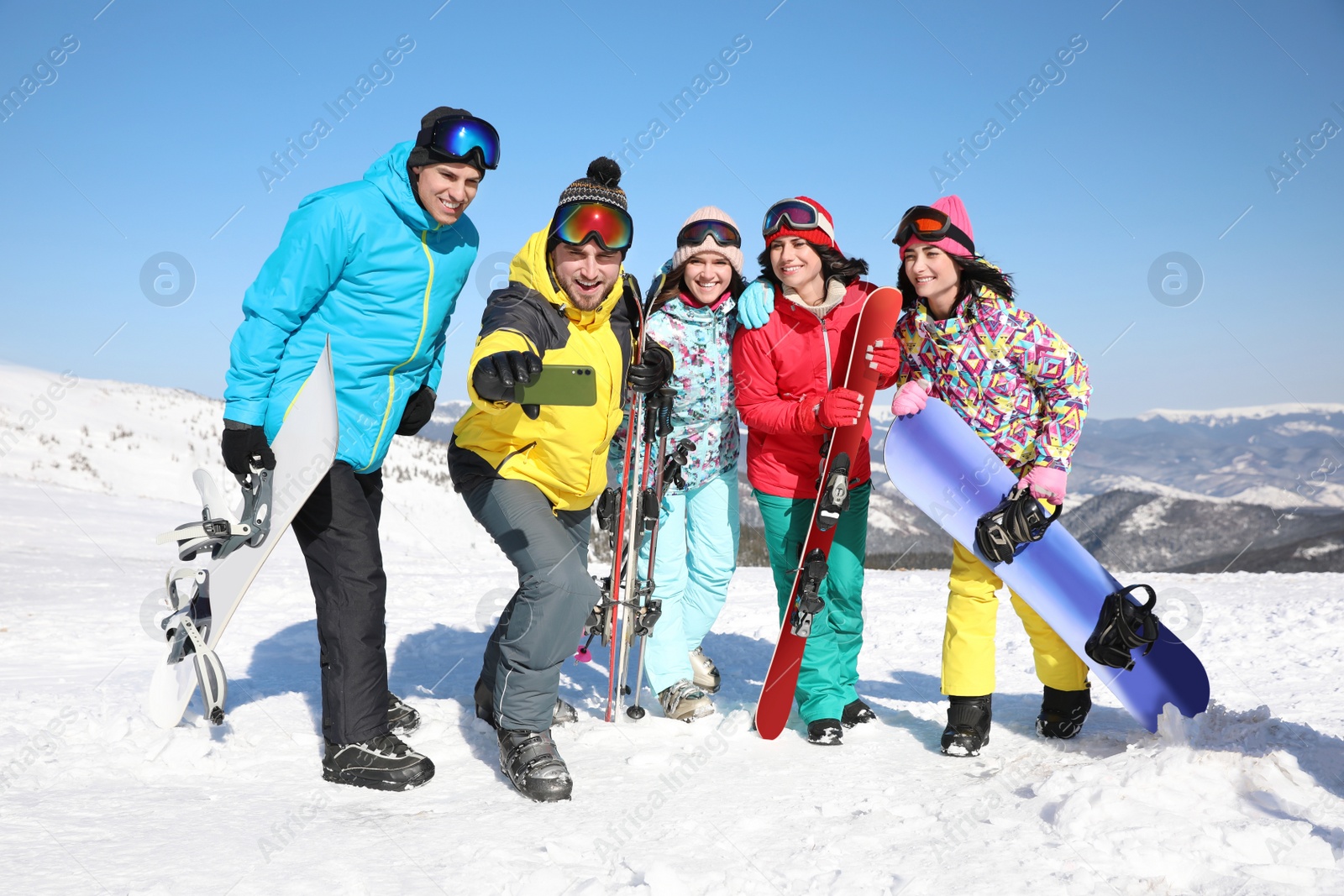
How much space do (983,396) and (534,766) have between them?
240 cm

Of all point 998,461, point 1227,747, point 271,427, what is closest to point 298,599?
point 271,427

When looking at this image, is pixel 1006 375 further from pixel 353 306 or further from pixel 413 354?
pixel 353 306

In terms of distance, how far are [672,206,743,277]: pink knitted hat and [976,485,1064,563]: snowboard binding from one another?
1696 millimetres

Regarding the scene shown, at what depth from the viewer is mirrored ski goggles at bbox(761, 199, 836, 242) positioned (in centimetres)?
376

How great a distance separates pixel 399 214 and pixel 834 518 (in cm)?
220

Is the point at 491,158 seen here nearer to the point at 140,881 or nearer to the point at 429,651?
the point at 140,881

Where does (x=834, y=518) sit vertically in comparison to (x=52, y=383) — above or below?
above

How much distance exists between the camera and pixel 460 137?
3.12 meters

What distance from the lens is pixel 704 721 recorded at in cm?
401

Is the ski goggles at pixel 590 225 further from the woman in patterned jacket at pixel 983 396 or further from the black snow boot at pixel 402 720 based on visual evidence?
the black snow boot at pixel 402 720

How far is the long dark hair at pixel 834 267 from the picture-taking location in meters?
3.83

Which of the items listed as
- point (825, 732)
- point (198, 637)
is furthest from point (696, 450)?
point (198, 637)

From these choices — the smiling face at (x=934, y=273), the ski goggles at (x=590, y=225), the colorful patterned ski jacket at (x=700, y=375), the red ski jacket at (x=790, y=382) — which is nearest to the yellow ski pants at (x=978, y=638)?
the red ski jacket at (x=790, y=382)

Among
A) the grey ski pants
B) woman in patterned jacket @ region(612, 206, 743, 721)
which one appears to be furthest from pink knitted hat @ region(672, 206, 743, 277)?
the grey ski pants
